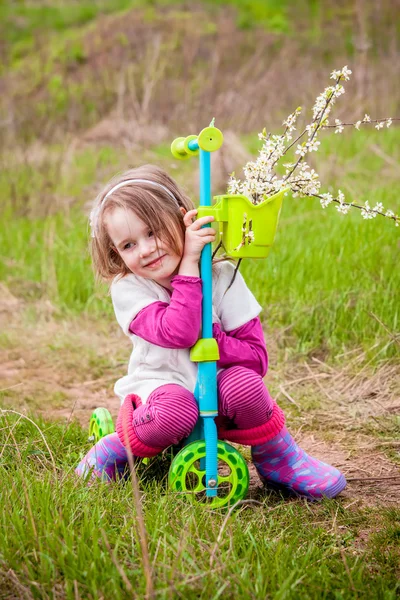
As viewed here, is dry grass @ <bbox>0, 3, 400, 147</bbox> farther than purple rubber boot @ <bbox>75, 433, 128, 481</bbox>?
Yes

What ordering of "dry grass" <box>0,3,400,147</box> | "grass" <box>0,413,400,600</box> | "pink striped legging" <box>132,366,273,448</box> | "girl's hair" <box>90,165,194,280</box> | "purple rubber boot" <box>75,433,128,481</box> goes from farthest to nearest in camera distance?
"dry grass" <box>0,3,400,147</box>, "purple rubber boot" <box>75,433,128,481</box>, "girl's hair" <box>90,165,194,280</box>, "pink striped legging" <box>132,366,273,448</box>, "grass" <box>0,413,400,600</box>

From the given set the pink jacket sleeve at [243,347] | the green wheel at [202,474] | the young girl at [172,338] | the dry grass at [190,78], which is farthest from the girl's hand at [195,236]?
the dry grass at [190,78]

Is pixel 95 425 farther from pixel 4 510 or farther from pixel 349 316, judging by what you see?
pixel 349 316

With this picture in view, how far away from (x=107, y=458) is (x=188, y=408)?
0.40 meters

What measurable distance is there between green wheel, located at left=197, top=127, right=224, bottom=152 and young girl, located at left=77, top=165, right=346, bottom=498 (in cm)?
22

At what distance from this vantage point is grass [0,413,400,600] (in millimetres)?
1674

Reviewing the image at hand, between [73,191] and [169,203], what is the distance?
170 inches

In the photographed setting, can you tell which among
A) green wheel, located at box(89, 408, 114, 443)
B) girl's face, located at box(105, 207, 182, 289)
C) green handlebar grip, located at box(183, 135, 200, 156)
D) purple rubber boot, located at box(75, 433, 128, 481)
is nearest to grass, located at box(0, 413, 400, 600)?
purple rubber boot, located at box(75, 433, 128, 481)

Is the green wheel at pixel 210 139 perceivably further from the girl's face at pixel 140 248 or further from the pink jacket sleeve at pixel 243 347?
the pink jacket sleeve at pixel 243 347

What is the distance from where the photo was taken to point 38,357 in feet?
13.3

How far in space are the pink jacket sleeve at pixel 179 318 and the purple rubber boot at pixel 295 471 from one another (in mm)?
455

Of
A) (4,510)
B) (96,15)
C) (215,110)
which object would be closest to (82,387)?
(4,510)

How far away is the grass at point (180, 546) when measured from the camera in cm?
167

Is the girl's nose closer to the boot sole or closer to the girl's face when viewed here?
the girl's face
